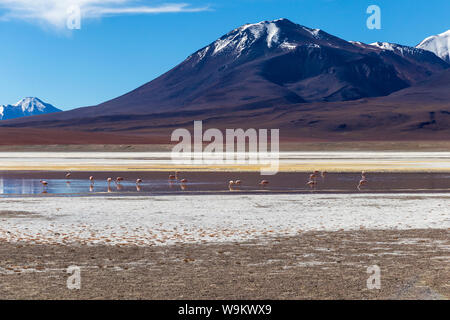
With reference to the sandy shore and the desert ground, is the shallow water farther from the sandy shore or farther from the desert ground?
the sandy shore

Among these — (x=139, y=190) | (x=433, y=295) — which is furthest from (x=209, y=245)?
(x=139, y=190)

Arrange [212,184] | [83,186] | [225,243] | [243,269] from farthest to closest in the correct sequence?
[212,184]
[83,186]
[225,243]
[243,269]

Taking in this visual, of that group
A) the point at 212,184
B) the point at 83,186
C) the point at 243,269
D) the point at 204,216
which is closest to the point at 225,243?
the point at 243,269

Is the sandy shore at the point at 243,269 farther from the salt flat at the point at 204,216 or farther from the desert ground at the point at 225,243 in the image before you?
the salt flat at the point at 204,216

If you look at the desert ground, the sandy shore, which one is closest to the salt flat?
the desert ground

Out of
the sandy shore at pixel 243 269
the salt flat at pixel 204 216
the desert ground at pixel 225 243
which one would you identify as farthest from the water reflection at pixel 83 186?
the sandy shore at pixel 243 269

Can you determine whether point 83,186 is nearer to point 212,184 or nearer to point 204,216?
point 212,184
